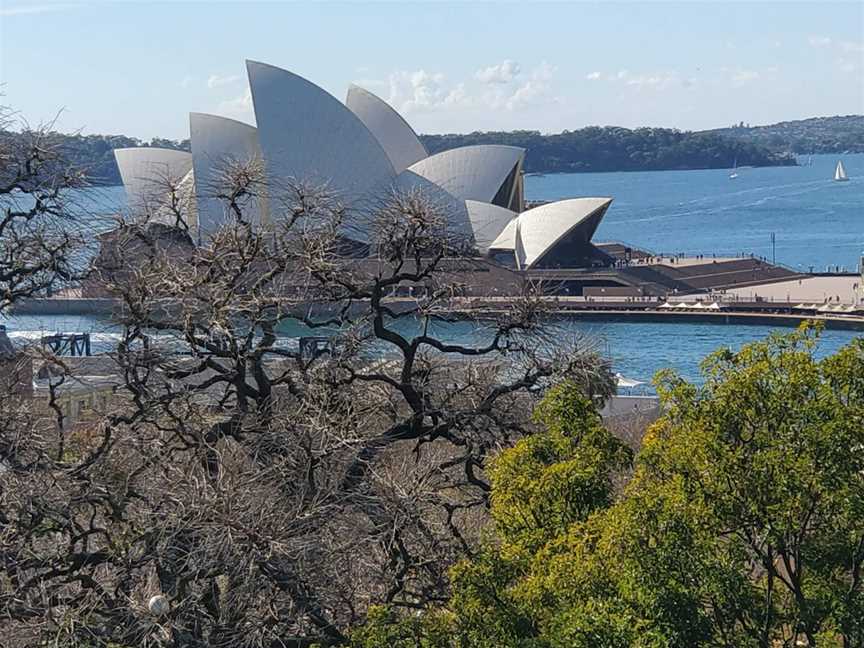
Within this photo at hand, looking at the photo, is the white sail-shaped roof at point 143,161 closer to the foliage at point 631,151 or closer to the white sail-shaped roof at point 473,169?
the white sail-shaped roof at point 473,169

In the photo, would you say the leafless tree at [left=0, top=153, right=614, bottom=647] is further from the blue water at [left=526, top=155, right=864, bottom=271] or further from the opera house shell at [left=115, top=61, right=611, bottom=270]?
the blue water at [left=526, top=155, right=864, bottom=271]

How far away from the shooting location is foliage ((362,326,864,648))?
4.90m

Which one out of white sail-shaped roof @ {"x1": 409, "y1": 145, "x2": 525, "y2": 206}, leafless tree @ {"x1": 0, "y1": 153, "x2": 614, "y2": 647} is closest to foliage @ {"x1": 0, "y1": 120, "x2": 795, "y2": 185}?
white sail-shaped roof @ {"x1": 409, "y1": 145, "x2": 525, "y2": 206}

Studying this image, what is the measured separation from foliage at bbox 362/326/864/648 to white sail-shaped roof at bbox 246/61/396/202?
103 ft

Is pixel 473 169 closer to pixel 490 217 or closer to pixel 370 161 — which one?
pixel 490 217

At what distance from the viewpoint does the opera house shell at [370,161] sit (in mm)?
37656

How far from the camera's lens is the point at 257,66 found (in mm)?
37188

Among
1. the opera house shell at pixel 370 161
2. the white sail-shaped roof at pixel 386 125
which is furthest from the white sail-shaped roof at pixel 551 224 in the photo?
the white sail-shaped roof at pixel 386 125

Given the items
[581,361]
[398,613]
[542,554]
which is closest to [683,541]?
[542,554]

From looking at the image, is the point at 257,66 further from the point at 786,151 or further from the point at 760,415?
the point at 786,151

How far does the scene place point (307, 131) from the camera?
1495 inches

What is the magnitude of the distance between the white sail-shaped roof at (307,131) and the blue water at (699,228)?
5.11 m

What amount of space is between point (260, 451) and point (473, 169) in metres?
37.1

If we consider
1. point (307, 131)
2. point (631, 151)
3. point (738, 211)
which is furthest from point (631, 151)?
point (307, 131)
